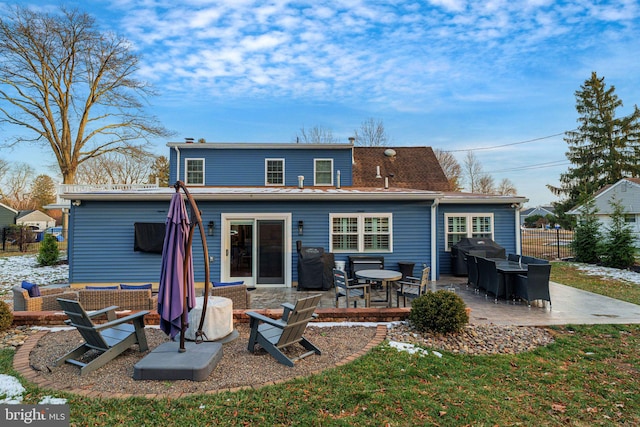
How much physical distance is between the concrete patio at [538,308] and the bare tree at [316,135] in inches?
854

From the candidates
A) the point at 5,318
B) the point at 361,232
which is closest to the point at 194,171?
the point at 361,232

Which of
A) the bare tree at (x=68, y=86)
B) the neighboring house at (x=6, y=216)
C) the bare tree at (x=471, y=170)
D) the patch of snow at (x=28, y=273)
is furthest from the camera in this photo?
the bare tree at (x=471, y=170)

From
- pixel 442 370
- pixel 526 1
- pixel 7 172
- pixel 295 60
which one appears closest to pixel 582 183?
pixel 526 1

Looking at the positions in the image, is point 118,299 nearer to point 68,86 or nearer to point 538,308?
point 538,308

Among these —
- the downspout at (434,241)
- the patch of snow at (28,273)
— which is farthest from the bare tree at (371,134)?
the patch of snow at (28,273)

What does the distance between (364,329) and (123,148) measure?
24.4 metres

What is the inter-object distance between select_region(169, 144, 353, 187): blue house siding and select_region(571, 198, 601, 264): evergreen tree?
1030cm

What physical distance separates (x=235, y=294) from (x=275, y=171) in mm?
9603

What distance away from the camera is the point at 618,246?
1271cm

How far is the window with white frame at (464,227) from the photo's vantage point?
444 inches

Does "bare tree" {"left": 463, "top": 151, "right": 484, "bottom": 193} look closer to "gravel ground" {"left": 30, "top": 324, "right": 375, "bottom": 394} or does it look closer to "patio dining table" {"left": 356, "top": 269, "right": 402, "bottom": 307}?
"patio dining table" {"left": 356, "top": 269, "right": 402, "bottom": 307}

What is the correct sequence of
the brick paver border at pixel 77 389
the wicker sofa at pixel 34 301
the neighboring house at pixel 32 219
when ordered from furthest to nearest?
1. the neighboring house at pixel 32 219
2. the wicker sofa at pixel 34 301
3. the brick paver border at pixel 77 389

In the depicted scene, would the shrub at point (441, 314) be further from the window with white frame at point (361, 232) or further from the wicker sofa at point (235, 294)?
the window with white frame at point (361, 232)

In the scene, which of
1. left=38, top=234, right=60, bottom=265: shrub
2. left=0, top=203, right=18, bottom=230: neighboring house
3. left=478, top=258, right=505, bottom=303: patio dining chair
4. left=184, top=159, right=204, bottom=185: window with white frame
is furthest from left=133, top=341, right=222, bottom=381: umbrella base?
left=0, top=203, right=18, bottom=230: neighboring house
